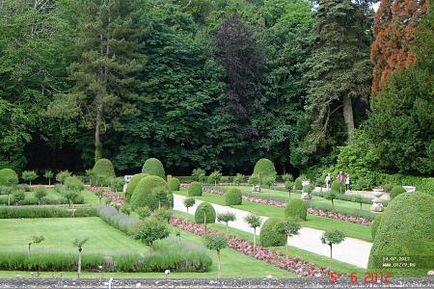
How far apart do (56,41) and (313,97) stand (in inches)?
786

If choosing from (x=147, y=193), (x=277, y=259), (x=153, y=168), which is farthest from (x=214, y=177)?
(x=277, y=259)

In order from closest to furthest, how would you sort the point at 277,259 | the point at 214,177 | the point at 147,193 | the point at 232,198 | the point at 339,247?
the point at 277,259 < the point at 339,247 < the point at 147,193 < the point at 232,198 < the point at 214,177

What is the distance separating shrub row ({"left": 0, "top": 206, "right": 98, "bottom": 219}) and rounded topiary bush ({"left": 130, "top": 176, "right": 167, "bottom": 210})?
2.10 metres

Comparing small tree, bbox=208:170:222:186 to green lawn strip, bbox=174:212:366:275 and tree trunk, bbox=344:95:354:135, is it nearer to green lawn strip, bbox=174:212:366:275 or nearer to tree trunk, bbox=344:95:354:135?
tree trunk, bbox=344:95:354:135

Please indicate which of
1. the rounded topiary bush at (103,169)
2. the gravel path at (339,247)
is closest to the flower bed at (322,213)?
the gravel path at (339,247)

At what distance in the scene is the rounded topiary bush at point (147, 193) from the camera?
2377 centimetres

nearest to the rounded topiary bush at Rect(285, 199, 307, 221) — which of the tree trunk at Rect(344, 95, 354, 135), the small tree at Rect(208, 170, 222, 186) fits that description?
the small tree at Rect(208, 170, 222, 186)

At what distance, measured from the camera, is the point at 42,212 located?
24719 millimetres

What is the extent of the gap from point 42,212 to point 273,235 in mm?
12346

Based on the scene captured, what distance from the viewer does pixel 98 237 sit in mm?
19156

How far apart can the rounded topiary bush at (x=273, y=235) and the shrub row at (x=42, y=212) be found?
1069 centimetres

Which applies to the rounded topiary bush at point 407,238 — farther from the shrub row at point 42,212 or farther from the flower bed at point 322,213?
the shrub row at point 42,212

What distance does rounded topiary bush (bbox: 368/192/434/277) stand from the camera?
35.0 ft

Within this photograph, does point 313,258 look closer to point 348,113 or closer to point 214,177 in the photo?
point 214,177
